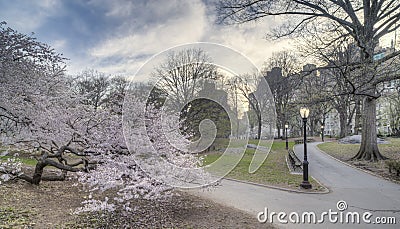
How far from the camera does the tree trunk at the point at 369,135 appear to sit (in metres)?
12.8

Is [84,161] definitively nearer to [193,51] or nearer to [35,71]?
[35,71]

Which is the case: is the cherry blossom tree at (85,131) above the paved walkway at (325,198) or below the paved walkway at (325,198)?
above

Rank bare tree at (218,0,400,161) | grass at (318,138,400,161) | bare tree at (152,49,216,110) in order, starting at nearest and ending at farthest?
bare tree at (152,49,216,110) → bare tree at (218,0,400,161) → grass at (318,138,400,161)

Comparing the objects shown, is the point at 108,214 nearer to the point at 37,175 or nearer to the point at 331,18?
the point at 37,175

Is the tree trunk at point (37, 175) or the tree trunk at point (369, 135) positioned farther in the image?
the tree trunk at point (369, 135)

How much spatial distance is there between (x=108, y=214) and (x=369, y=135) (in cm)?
1304

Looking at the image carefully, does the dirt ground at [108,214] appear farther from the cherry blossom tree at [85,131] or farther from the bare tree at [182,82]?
the bare tree at [182,82]

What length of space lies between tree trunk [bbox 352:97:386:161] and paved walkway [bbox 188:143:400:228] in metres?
4.10

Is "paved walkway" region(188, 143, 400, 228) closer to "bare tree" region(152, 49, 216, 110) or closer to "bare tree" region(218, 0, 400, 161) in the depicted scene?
"bare tree" region(152, 49, 216, 110)

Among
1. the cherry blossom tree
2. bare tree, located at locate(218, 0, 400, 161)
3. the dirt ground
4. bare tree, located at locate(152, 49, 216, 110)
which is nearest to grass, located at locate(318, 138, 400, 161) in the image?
bare tree, located at locate(218, 0, 400, 161)

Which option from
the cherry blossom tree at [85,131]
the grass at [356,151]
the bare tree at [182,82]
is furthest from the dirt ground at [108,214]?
the grass at [356,151]

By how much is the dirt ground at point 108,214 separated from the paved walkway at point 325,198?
29.7 inches

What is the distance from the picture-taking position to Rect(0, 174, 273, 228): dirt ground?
15.6ft

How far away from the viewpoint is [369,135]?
13.0m
